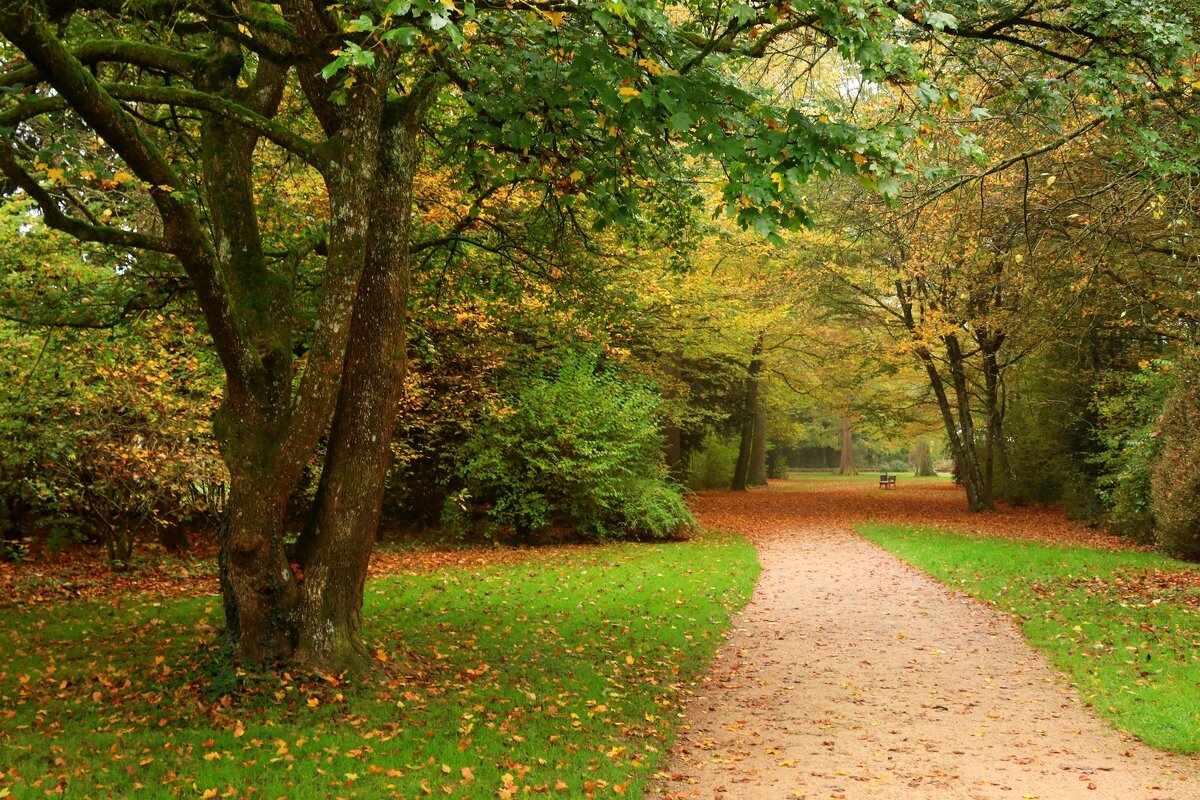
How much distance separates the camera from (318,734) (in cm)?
569

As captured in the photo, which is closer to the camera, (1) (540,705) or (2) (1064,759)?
(2) (1064,759)

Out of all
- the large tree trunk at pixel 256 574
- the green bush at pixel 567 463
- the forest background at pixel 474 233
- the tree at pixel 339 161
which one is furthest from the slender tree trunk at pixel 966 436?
the large tree trunk at pixel 256 574

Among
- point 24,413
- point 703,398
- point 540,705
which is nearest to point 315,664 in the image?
point 540,705

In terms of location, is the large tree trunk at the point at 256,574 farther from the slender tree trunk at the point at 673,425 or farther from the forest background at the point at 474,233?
the slender tree trunk at the point at 673,425

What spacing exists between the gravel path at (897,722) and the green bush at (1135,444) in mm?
8161

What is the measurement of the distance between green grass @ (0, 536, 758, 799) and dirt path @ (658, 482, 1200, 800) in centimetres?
52

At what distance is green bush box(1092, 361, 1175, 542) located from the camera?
55.3ft

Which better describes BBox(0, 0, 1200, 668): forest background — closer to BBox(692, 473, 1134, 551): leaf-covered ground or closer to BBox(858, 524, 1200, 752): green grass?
BBox(692, 473, 1134, 551): leaf-covered ground

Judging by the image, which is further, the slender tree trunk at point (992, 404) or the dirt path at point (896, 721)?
the slender tree trunk at point (992, 404)

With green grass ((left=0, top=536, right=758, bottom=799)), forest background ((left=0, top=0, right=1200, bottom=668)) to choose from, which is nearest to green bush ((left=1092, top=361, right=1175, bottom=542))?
forest background ((left=0, top=0, right=1200, bottom=668))

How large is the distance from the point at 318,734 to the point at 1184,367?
15.4m

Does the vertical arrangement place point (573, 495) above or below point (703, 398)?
below

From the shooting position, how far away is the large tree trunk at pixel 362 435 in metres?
6.72

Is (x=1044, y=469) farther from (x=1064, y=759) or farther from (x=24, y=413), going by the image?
(x=24, y=413)
